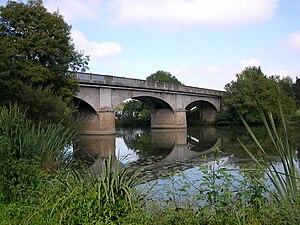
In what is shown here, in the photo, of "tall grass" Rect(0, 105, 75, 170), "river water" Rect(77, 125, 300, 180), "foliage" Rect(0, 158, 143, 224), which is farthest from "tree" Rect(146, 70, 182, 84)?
"foliage" Rect(0, 158, 143, 224)

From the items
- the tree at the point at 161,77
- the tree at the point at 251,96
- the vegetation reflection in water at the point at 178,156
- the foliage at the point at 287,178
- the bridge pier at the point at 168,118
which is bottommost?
the vegetation reflection in water at the point at 178,156

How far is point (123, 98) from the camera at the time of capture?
2967 cm

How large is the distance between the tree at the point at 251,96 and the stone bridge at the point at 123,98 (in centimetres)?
371

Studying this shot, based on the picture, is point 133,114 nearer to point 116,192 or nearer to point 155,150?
point 155,150

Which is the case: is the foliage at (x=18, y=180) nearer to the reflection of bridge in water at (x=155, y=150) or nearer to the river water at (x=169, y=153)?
the river water at (x=169, y=153)

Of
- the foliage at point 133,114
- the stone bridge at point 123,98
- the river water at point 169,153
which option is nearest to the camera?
the river water at point 169,153

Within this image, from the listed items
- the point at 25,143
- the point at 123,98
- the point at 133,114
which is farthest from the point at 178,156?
the point at 133,114

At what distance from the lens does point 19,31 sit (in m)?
18.2

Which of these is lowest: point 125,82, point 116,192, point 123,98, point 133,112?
point 116,192

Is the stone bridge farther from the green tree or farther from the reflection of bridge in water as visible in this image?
the green tree

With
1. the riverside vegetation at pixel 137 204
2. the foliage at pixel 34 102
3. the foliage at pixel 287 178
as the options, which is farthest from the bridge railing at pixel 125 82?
the foliage at pixel 287 178

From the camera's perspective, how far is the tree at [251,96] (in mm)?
36219

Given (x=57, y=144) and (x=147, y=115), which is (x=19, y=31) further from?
(x=147, y=115)

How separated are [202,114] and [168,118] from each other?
34.9 ft
